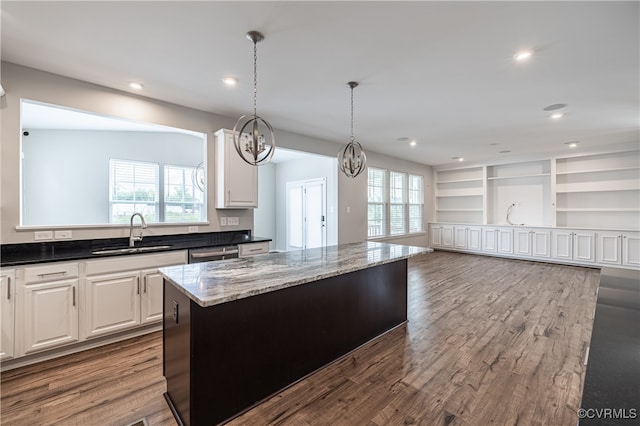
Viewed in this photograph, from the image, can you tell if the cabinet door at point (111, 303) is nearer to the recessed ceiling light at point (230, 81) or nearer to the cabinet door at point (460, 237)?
the recessed ceiling light at point (230, 81)

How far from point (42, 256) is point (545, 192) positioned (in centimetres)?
924

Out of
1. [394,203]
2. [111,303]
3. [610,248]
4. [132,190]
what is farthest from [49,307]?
[610,248]

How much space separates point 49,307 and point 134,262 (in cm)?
71

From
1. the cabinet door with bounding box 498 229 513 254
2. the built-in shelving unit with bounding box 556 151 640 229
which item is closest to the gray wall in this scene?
the cabinet door with bounding box 498 229 513 254

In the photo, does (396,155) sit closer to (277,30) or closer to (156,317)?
(277,30)

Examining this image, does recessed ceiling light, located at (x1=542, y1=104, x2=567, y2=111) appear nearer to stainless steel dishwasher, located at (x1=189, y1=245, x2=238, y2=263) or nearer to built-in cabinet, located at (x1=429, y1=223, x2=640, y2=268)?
built-in cabinet, located at (x1=429, y1=223, x2=640, y2=268)

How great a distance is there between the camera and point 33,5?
1.97 meters

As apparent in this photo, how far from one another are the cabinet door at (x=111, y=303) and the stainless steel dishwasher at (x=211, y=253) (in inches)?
23.0

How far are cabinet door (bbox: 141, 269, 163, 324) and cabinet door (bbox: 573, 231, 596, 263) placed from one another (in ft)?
26.2

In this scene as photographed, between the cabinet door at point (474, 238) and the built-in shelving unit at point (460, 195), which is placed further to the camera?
the built-in shelving unit at point (460, 195)

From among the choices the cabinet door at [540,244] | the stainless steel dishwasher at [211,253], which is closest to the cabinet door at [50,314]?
the stainless steel dishwasher at [211,253]

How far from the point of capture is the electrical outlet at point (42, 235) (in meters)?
2.82

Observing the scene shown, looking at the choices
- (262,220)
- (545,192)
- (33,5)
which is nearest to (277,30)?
(33,5)

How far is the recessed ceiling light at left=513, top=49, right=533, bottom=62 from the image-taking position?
252cm
